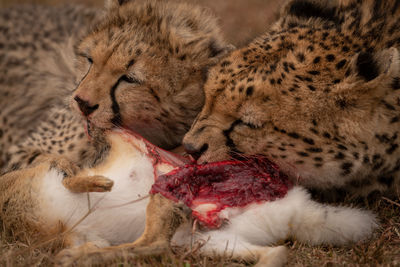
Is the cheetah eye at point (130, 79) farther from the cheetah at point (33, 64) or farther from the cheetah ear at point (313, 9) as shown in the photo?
the cheetah at point (33, 64)

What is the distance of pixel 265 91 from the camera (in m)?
2.37

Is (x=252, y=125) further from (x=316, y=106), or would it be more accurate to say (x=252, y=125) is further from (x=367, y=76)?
(x=367, y=76)

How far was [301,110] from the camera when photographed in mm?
2346

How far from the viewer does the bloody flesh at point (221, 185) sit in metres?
2.35

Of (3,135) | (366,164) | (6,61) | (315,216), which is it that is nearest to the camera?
(315,216)

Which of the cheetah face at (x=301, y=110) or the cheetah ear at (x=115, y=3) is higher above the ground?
the cheetah ear at (x=115, y=3)

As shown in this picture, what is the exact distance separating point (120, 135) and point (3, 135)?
1.60 meters

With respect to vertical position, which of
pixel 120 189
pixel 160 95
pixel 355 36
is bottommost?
pixel 120 189

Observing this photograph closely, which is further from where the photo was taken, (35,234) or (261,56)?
(261,56)

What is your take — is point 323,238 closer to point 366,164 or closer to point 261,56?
point 366,164

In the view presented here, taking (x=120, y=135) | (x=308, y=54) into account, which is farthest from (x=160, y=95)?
→ (x=308, y=54)

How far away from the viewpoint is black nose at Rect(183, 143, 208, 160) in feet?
7.97

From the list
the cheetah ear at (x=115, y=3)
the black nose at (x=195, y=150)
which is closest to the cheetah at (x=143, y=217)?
the black nose at (x=195, y=150)

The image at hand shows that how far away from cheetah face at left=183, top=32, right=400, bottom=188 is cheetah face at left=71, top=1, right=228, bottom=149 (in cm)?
47
